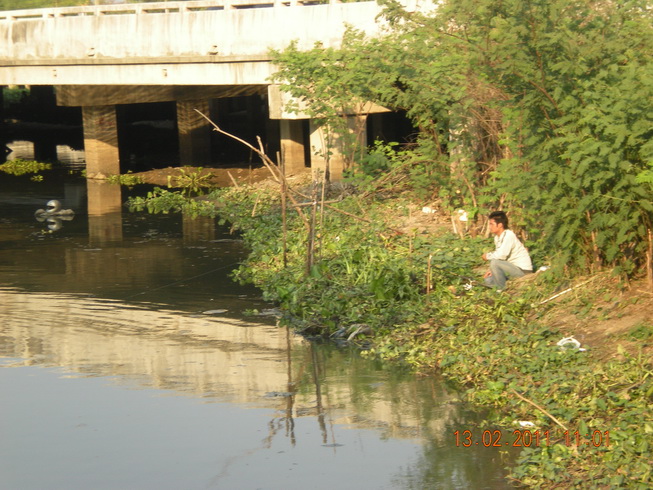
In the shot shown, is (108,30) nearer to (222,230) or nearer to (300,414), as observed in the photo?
(222,230)

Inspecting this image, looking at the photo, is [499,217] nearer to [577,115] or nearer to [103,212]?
[577,115]

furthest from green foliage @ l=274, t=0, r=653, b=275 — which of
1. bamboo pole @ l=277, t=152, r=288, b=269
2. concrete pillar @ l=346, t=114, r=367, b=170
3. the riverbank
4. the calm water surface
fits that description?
concrete pillar @ l=346, t=114, r=367, b=170

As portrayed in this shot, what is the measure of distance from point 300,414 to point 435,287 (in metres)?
3.64

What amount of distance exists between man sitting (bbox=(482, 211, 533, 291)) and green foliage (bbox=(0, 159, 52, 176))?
20518 mm

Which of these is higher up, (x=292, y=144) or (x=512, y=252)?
(x=292, y=144)

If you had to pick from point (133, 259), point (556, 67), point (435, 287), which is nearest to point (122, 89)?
point (133, 259)

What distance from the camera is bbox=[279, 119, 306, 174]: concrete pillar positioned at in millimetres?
22844

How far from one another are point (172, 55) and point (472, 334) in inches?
559

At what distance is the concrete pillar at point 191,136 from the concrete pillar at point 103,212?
2480 millimetres

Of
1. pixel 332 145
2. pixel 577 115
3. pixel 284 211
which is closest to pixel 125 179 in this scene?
pixel 332 145

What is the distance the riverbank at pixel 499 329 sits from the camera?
740 cm

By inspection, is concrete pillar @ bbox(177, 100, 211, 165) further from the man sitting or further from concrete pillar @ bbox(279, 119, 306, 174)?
the man sitting

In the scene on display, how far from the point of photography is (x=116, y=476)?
294 inches

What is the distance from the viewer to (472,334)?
10.1 metres
